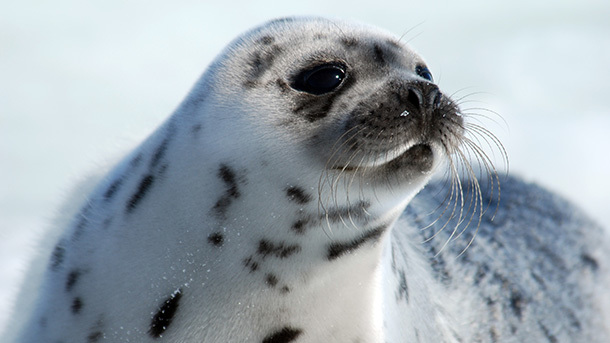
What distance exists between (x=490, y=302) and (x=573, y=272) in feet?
2.67

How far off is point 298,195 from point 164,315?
1.81 feet

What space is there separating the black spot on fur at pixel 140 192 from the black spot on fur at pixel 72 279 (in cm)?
26

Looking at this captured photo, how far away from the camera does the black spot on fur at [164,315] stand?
251cm

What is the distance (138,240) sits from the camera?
2572 millimetres

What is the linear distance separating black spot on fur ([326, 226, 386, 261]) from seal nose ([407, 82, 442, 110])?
0.40 metres

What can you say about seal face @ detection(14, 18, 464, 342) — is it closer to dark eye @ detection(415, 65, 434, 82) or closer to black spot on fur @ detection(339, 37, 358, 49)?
black spot on fur @ detection(339, 37, 358, 49)

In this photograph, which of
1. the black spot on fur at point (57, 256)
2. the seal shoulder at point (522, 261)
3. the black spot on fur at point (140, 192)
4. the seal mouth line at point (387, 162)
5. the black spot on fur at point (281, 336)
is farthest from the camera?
the seal shoulder at point (522, 261)

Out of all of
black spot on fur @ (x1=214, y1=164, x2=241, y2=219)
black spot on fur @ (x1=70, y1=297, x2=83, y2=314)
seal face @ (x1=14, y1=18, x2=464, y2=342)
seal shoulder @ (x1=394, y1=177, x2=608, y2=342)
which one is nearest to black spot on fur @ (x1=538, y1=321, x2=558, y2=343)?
seal shoulder @ (x1=394, y1=177, x2=608, y2=342)

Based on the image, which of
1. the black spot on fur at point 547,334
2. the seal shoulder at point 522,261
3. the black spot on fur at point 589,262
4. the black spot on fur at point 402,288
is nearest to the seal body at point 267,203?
the black spot on fur at point 402,288

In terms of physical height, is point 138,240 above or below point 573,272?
below

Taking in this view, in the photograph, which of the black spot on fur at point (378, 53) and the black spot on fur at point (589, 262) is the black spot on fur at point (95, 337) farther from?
the black spot on fur at point (589, 262)

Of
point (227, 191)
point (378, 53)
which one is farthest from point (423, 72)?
point (227, 191)

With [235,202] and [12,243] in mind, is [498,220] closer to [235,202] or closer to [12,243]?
[235,202]

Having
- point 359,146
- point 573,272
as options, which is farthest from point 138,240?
point 573,272
